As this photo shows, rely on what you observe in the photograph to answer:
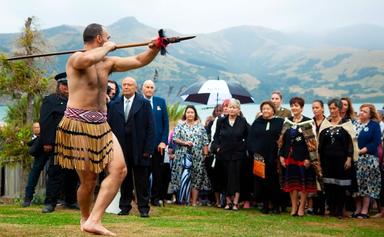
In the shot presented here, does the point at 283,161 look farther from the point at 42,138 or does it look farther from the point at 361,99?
the point at 361,99

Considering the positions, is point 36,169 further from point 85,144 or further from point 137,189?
point 85,144

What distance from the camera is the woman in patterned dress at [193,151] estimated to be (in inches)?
502

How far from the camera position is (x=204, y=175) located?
12.8m

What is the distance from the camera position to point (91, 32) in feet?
23.6

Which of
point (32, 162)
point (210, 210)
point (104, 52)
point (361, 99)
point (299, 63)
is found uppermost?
point (299, 63)

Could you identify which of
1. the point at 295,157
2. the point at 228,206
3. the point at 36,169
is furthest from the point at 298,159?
the point at 36,169

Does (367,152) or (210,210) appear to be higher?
(367,152)

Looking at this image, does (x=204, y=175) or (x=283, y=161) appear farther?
(x=204, y=175)

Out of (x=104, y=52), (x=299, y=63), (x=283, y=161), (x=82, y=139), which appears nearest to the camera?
(x=104, y=52)

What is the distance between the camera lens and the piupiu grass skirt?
23.8 ft

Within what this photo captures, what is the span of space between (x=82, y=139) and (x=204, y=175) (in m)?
5.78

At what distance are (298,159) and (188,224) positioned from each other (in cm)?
279

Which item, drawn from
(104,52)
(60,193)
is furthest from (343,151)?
(104,52)

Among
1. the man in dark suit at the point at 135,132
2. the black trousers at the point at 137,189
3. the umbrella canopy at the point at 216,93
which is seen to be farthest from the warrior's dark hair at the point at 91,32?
the umbrella canopy at the point at 216,93
